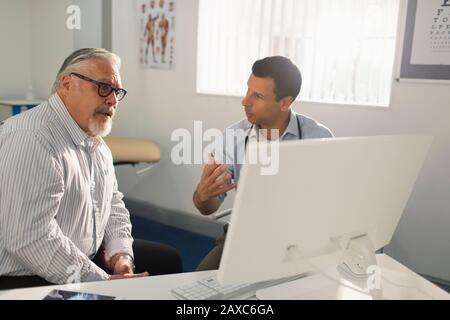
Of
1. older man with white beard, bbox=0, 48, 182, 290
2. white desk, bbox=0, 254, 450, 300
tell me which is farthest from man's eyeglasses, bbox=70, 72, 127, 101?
white desk, bbox=0, 254, 450, 300

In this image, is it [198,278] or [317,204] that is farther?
[198,278]

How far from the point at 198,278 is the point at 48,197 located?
529 mm

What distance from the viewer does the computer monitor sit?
2.74 ft

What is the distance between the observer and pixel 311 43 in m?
3.01

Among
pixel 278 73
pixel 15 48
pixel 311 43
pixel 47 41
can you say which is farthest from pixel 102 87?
pixel 15 48

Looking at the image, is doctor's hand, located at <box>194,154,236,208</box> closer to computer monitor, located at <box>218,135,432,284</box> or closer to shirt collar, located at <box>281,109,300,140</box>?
computer monitor, located at <box>218,135,432,284</box>

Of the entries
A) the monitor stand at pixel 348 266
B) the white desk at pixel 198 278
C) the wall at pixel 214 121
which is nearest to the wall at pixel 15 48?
the wall at pixel 214 121

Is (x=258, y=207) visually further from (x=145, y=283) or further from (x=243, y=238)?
(x=145, y=283)

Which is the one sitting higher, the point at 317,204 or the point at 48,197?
the point at 317,204

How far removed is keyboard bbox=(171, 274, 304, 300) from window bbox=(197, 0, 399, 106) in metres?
2.00

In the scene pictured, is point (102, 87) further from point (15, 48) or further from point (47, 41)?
point (15, 48)

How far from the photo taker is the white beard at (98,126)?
1609 millimetres

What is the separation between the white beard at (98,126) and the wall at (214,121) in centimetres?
173
